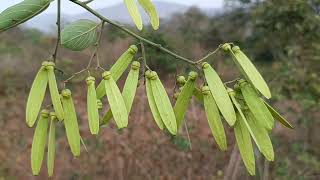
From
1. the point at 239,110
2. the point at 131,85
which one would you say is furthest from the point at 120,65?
the point at 239,110

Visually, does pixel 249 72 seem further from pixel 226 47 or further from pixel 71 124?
pixel 71 124

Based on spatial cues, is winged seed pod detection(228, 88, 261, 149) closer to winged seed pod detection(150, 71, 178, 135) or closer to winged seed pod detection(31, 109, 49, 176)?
winged seed pod detection(150, 71, 178, 135)

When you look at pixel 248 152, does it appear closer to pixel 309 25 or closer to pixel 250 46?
pixel 309 25

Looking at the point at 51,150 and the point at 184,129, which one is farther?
the point at 184,129

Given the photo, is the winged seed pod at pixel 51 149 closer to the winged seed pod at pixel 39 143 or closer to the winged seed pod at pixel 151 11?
the winged seed pod at pixel 39 143

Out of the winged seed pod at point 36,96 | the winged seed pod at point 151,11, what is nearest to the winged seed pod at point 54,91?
the winged seed pod at point 36,96

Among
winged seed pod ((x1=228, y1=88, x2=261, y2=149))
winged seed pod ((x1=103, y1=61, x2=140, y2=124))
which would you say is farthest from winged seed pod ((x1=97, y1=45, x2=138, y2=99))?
winged seed pod ((x1=228, y1=88, x2=261, y2=149))
